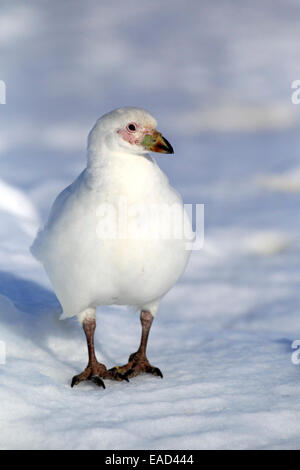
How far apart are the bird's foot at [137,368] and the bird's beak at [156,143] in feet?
4.28

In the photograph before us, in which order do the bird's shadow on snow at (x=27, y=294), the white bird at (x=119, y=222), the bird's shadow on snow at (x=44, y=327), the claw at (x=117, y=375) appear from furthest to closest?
the bird's shadow on snow at (x=27, y=294)
the bird's shadow on snow at (x=44, y=327)
the claw at (x=117, y=375)
the white bird at (x=119, y=222)

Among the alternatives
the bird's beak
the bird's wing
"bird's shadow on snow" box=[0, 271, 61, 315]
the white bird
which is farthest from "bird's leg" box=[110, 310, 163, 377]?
the bird's beak

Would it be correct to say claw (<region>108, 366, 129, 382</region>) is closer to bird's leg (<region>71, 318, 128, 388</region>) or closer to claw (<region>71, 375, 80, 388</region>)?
bird's leg (<region>71, 318, 128, 388</region>)

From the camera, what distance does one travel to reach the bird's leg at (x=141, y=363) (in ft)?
12.3

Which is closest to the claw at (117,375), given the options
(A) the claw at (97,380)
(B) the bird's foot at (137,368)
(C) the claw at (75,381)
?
(B) the bird's foot at (137,368)

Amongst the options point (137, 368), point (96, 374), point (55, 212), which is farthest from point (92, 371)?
point (55, 212)

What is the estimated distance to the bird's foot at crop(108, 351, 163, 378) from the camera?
375 cm

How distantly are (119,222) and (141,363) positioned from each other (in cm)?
103

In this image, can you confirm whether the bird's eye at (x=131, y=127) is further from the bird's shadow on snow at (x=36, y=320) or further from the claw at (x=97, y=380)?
the bird's shadow on snow at (x=36, y=320)

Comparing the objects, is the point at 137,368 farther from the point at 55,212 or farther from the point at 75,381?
the point at 55,212

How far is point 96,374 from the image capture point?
3.65 metres

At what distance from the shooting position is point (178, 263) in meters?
3.53
